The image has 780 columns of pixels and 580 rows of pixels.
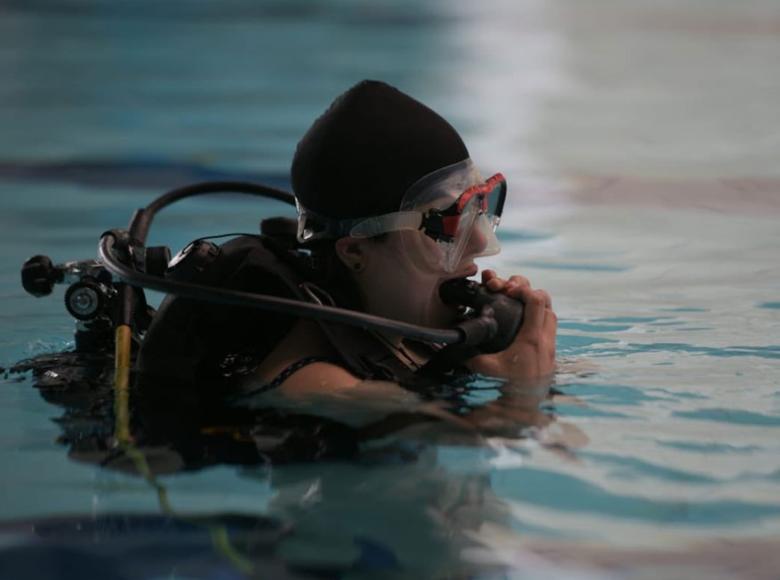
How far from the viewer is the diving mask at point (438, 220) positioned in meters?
2.71

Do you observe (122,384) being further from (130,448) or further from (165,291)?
(165,291)

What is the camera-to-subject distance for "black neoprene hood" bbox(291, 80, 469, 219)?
267 cm

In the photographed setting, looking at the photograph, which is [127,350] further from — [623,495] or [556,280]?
[556,280]

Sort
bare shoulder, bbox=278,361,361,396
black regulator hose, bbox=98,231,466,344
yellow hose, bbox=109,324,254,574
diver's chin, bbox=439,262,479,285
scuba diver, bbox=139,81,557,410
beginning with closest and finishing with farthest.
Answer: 1. yellow hose, bbox=109,324,254,574
2. black regulator hose, bbox=98,231,466,344
3. bare shoulder, bbox=278,361,361,396
4. scuba diver, bbox=139,81,557,410
5. diver's chin, bbox=439,262,479,285

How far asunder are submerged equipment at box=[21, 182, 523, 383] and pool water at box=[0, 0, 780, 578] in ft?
0.61

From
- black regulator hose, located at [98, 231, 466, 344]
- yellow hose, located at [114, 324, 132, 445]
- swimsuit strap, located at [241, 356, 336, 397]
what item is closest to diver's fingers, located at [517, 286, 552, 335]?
black regulator hose, located at [98, 231, 466, 344]

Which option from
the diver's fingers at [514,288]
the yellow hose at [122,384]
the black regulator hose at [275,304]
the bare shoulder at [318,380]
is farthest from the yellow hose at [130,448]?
the diver's fingers at [514,288]

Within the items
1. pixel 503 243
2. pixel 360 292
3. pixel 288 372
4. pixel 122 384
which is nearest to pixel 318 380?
pixel 288 372

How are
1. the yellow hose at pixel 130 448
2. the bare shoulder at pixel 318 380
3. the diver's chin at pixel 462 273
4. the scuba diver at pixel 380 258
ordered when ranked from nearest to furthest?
the yellow hose at pixel 130 448 < the bare shoulder at pixel 318 380 < the scuba diver at pixel 380 258 < the diver's chin at pixel 462 273

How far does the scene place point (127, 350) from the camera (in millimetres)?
2596

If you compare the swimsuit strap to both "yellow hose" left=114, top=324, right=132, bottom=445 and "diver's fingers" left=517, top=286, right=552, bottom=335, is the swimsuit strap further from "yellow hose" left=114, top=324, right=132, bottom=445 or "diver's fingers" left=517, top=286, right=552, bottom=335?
"diver's fingers" left=517, top=286, right=552, bottom=335

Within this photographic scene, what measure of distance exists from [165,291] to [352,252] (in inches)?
21.4

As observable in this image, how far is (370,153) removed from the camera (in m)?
2.67

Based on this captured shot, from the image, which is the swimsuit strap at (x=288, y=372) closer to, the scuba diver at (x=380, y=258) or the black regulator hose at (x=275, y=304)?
the scuba diver at (x=380, y=258)
